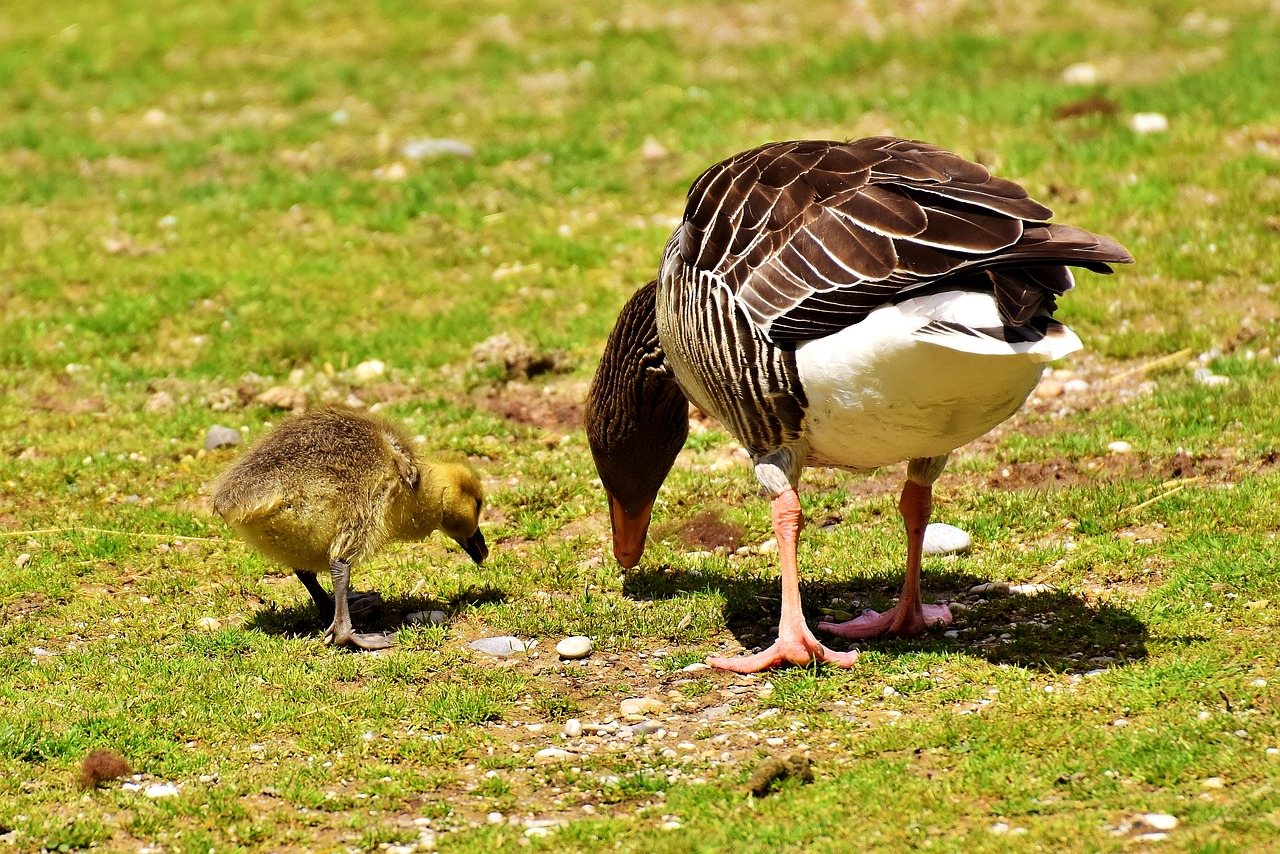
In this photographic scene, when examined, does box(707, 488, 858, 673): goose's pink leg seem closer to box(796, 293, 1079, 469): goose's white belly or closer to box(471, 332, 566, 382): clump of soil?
box(796, 293, 1079, 469): goose's white belly

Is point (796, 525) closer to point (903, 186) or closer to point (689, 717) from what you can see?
point (689, 717)

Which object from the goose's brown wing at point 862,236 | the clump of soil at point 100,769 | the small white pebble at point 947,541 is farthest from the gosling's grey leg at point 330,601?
the small white pebble at point 947,541

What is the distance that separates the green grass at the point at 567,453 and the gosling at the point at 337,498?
389 millimetres

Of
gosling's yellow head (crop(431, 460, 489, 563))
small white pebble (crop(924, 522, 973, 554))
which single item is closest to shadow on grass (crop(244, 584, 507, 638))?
gosling's yellow head (crop(431, 460, 489, 563))

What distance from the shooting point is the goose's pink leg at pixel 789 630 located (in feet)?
20.8

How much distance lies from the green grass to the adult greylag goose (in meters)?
0.97

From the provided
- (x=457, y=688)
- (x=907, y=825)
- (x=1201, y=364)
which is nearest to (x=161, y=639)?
(x=457, y=688)

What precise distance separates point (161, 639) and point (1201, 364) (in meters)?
7.31

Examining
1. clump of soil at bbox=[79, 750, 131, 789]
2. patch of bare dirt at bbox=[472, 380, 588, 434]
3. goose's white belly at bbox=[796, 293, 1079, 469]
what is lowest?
clump of soil at bbox=[79, 750, 131, 789]

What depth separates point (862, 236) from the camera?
570 cm

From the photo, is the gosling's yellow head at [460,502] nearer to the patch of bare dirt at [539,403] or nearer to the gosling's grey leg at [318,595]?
the gosling's grey leg at [318,595]

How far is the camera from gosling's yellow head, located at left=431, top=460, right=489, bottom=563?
7.34 metres

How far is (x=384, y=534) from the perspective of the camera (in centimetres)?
701

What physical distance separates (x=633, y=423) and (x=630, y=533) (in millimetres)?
630
